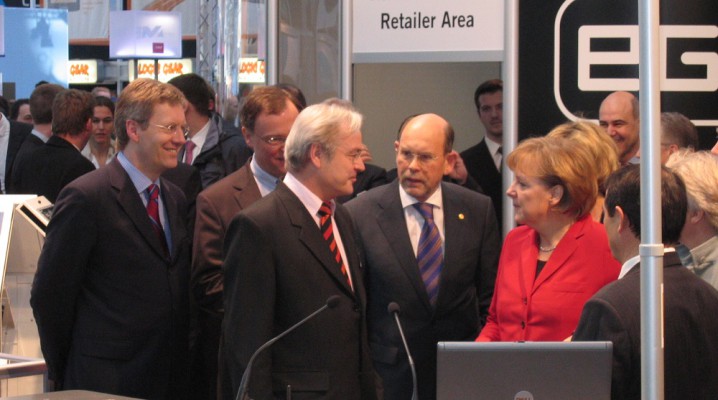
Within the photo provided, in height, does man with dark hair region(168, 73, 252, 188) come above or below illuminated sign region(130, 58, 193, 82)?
below

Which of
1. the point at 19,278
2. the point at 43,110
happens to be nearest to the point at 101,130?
the point at 43,110

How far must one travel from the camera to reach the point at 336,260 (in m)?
3.19

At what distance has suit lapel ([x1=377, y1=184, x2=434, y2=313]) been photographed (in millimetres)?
3801

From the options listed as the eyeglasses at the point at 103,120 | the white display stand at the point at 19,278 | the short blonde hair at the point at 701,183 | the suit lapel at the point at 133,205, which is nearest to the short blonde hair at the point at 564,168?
the short blonde hair at the point at 701,183

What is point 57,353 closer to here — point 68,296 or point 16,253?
point 68,296

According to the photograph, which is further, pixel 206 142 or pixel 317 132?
pixel 206 142

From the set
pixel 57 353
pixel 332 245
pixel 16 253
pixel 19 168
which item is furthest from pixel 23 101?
pixel 332 245

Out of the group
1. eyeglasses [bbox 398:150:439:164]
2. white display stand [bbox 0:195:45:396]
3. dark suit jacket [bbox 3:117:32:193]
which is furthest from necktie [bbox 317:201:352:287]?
dark suit jacket [bbox 3:117:32:193]

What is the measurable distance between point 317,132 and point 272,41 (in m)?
2.39

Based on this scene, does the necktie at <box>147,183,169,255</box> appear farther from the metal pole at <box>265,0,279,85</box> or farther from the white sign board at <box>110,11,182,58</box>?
the white sign board at <box>110,11,182,58</box>

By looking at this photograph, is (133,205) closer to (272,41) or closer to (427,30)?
(427,30)

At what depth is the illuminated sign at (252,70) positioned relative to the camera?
19.6 ft

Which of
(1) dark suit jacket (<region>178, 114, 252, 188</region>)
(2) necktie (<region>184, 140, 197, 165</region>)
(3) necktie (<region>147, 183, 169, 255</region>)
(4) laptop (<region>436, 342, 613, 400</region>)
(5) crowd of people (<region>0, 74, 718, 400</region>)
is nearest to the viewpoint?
(4) laptop (<region>436, 342, 613, 400</region>)

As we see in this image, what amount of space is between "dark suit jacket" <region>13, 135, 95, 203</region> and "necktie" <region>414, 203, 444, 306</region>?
2658 millimetres
